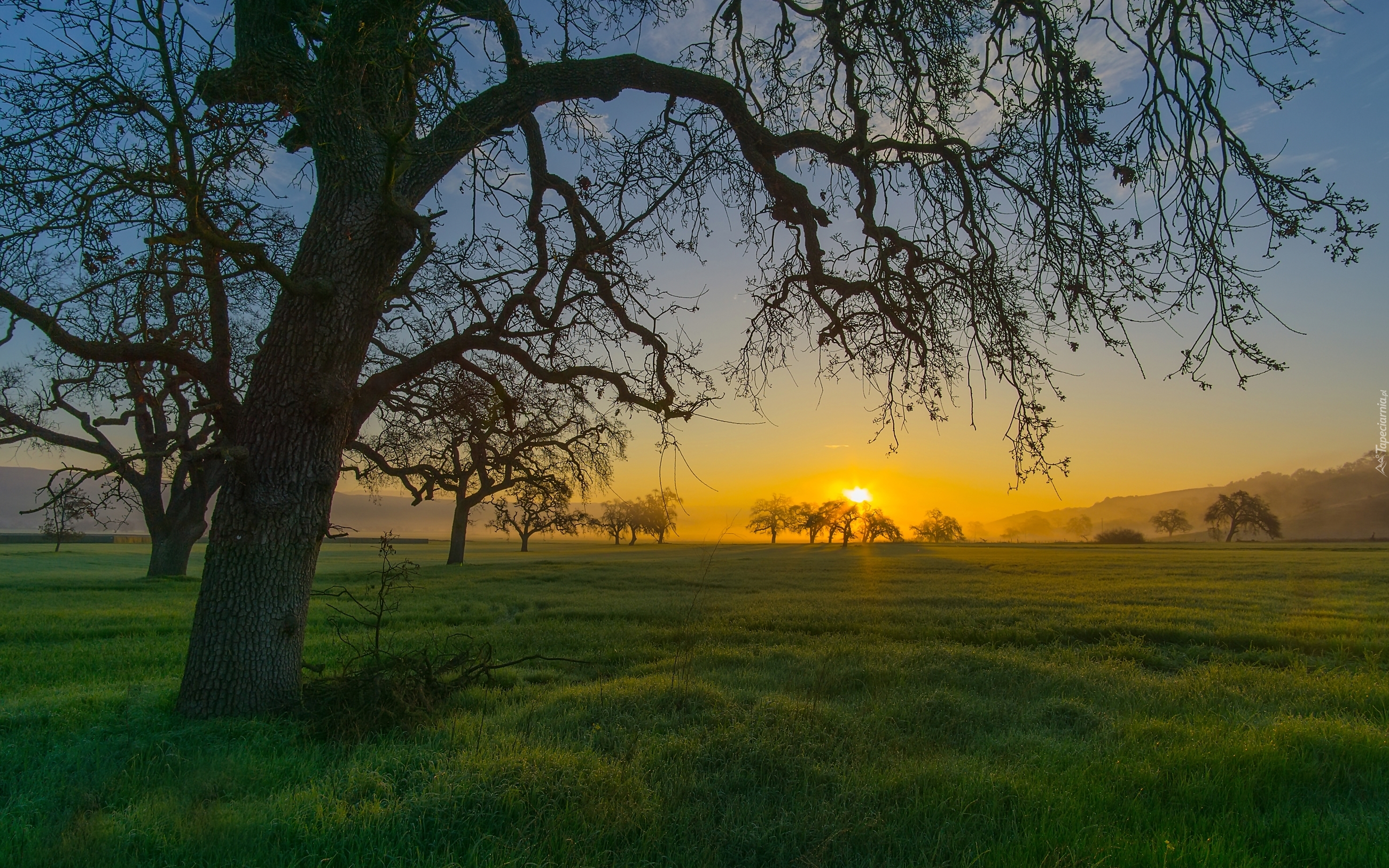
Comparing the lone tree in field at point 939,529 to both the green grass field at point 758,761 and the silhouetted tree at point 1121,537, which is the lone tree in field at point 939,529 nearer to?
the silhouetted tree at point 1121,537

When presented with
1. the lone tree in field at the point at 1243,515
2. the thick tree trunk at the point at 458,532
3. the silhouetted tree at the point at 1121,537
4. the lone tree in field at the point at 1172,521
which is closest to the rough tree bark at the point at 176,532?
the thick tree trunk at the point at 458,532

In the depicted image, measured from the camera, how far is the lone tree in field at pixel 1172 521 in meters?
112

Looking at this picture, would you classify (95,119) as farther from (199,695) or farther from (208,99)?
(199,695)

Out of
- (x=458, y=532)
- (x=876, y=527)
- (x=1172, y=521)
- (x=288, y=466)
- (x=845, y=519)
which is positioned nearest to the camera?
(x=288, y=466)

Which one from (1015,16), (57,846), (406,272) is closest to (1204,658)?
(1015,16)

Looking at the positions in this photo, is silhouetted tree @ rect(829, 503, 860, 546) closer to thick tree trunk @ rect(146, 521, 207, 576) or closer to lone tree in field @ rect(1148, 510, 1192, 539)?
thick tree trunk @ rect(146, 521, 207, 576)

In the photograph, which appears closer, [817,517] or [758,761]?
[758,761]

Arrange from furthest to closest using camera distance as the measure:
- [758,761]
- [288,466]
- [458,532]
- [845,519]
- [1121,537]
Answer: [1121,537]
[845,519]
[458,532]
[288,466]
[758,761]

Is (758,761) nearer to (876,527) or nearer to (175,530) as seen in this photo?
(175,530)

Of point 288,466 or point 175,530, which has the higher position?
point 288,466

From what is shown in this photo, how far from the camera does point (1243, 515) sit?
306 feet

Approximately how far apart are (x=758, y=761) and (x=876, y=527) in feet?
242

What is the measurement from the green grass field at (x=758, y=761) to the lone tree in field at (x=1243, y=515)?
107159 mm

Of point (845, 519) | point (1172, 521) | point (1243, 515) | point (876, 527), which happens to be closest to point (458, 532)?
point (845, 519)
